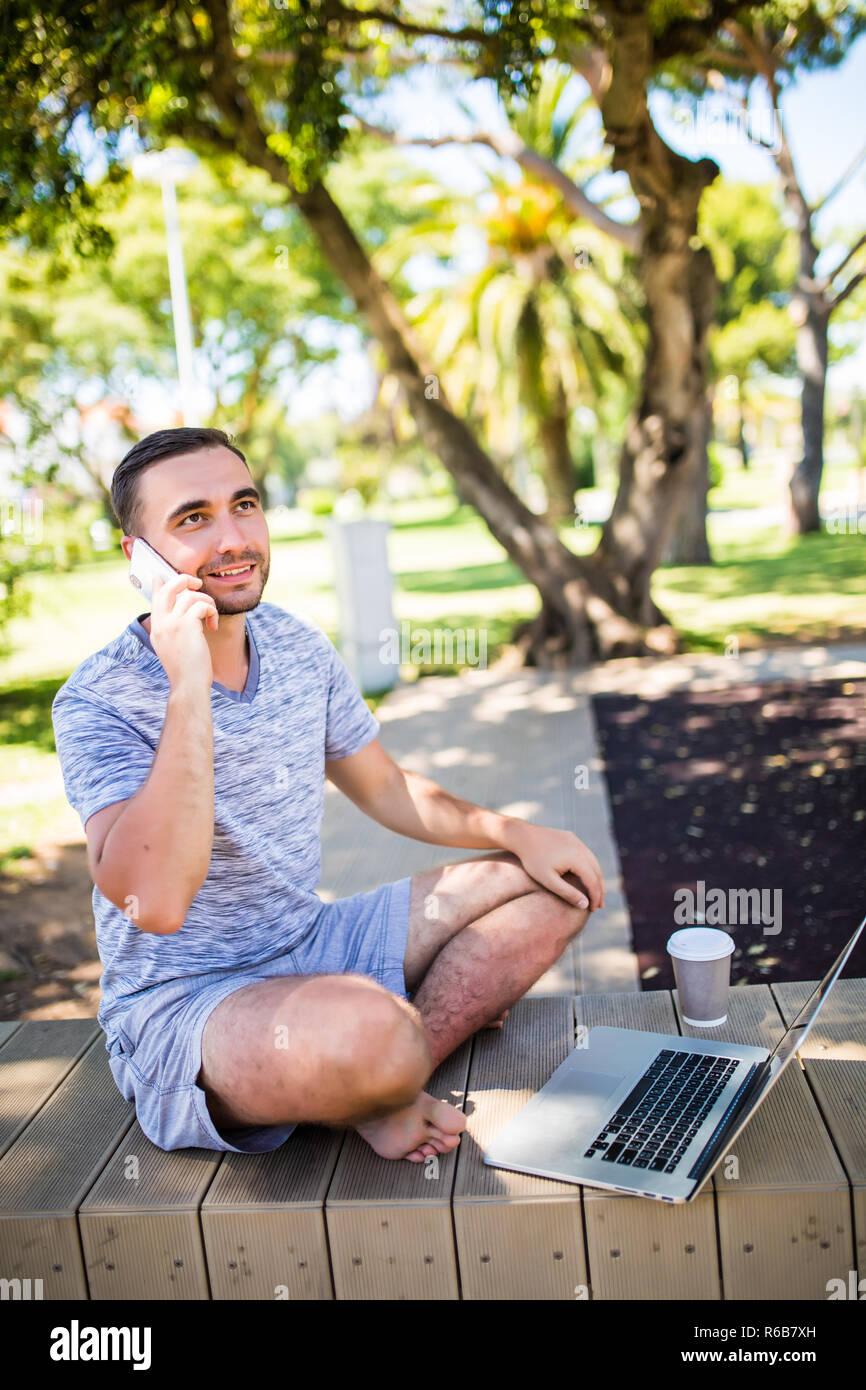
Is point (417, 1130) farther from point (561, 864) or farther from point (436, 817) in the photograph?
point (436, 817)

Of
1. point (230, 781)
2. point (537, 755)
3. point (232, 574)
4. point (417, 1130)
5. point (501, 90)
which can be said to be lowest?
point (537, 755)

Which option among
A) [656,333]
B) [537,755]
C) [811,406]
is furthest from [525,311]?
[537,755]

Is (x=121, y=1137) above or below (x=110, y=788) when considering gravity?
below

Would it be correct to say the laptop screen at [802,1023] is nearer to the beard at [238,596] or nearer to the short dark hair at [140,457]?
the beard at [238,596]

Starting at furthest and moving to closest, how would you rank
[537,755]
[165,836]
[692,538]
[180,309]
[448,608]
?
[180,309], [692,538], [448,608], [537,755], [165,836]

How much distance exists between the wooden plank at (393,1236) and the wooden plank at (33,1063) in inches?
33.7

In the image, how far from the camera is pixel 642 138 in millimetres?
8188

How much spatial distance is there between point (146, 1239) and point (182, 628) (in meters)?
1.24

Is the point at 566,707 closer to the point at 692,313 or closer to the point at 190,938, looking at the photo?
the point at 692,313

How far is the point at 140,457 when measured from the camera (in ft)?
8.66

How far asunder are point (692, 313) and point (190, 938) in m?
7.84

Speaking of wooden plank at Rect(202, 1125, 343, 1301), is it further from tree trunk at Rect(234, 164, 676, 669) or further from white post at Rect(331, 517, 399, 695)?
tree trunk at Rect(234, 164, 676, 669)

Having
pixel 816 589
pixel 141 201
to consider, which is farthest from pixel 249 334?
pixel 816 589
